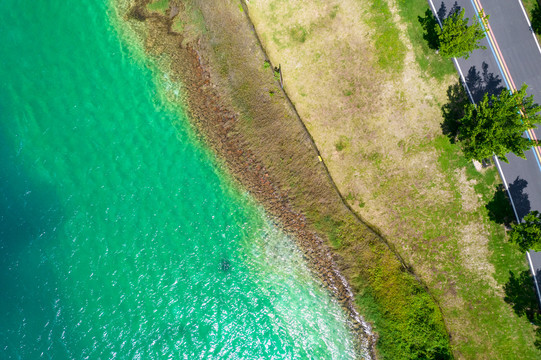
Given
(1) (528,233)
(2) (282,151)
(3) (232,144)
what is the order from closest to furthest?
1. (1) (528,233)
2. (2) (282,151)
3. (3) (232,144)

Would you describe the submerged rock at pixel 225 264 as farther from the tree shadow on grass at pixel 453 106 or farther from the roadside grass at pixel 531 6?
the roadside grass at pixel 531 6

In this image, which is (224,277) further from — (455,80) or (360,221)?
(455,80)

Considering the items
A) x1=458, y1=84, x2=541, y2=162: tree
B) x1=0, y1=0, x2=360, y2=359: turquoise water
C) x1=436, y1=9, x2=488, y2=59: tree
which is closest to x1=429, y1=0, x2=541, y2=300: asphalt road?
x1=436, y1=9, x2=488, y2=59: tree

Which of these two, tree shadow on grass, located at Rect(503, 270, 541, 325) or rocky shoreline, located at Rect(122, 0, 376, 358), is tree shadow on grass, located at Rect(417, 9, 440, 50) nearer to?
rocky shoreline, located at Rect(122, 0, 376, 358)

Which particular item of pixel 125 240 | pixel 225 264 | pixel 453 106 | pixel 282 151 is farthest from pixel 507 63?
pixel 125 240

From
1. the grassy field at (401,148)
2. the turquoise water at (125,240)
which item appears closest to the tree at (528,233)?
the grassy field at (401,148)

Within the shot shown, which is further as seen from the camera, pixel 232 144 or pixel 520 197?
pixel 232 144

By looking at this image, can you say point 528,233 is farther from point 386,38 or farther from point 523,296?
point 386,38
